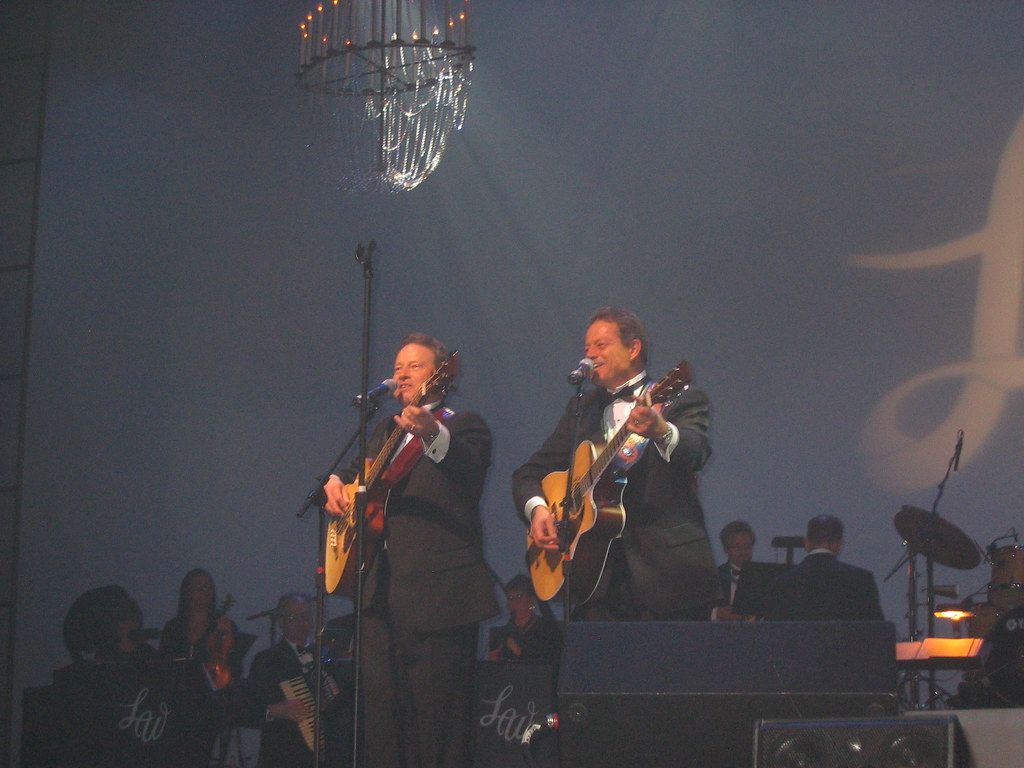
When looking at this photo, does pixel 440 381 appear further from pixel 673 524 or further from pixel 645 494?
pixel 673 524

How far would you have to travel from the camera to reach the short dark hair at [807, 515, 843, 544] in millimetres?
5633

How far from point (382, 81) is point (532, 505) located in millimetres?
2320

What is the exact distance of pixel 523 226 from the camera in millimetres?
7977

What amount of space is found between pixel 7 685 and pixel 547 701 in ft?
14.7

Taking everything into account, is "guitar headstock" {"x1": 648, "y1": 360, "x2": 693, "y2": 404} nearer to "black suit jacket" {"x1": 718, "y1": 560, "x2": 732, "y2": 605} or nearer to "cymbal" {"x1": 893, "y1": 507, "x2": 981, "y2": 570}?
"black suit jacket" {"x1": 718, "y1": 560, "x2": 732, "y2": 605}

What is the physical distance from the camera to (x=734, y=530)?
734 centimetres

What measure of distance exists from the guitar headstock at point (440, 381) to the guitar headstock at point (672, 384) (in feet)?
2.41

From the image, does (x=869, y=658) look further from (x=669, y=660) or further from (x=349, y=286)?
(x=349, y=286)

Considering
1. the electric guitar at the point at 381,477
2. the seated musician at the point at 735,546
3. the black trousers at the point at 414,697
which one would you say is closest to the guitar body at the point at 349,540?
the electric guitar at the point at 381,477

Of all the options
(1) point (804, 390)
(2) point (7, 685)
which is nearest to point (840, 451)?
(1) point (804, 390)

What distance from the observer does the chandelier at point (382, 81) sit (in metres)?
5.32

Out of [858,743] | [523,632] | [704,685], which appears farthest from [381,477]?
[523,632]

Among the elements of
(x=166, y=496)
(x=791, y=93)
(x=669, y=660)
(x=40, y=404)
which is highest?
(x=791, y=93)

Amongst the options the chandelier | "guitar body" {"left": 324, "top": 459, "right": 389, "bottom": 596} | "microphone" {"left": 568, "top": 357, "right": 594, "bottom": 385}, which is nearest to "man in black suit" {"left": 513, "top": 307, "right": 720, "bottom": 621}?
"microphone" {"left": 568, "top": 357, "right": 594, "bottom": 385}
